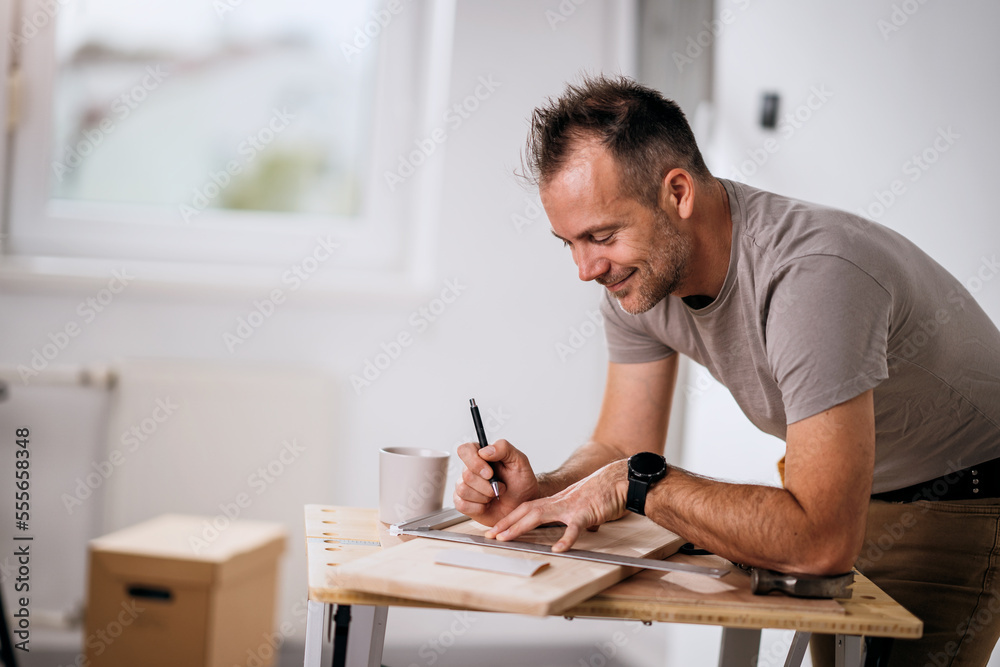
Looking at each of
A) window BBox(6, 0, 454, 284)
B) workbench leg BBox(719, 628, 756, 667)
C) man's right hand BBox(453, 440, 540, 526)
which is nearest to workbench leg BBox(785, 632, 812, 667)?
workbench leg BBox(719, 628, 756, 667)

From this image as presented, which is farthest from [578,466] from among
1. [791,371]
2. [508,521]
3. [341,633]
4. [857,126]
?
[857,126]

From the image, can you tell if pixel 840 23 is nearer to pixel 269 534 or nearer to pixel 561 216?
pixel 561 216

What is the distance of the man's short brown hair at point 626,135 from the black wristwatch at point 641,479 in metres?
0.36

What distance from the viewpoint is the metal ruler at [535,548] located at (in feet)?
3.10

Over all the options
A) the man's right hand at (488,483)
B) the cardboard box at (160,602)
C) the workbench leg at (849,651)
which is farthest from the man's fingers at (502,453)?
the cardboard box at (160,602)

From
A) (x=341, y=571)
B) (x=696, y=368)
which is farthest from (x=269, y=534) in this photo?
(x=341, y=571)

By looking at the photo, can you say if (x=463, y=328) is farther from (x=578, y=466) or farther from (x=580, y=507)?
(x=580, y=507)

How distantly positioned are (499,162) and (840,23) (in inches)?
39.8

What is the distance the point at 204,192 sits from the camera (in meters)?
2.56

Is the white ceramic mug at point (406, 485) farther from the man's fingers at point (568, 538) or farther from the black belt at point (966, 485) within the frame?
the black belt at point (966, 485)

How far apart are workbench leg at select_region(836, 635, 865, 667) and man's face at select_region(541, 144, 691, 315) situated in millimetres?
507

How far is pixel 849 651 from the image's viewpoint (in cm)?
91

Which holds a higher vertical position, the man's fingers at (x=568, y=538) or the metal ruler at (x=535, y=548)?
the man's fingers at (x=568, y=538)

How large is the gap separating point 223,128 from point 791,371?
204 centimetres
